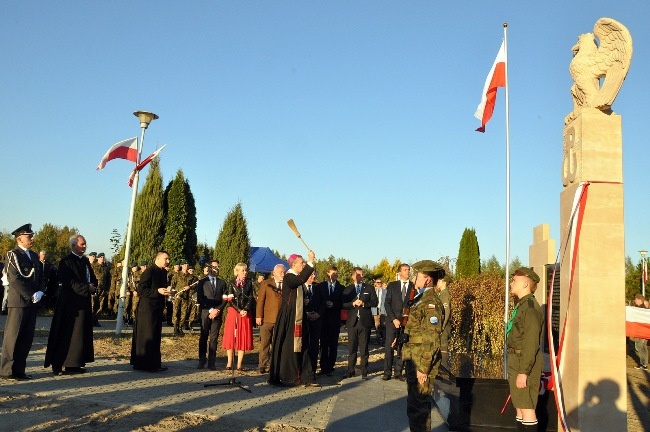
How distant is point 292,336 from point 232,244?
33.4ft

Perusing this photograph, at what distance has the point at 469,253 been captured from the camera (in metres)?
39.7

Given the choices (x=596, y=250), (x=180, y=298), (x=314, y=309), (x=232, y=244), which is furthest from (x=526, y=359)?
(x=232, y=244)

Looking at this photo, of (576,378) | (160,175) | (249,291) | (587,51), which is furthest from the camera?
(160,175)

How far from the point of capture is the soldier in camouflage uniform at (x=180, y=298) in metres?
17.6

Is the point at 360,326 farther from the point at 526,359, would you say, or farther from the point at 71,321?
the point at 526,359

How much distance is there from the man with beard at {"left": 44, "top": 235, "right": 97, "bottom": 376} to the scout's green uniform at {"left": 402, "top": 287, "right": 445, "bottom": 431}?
5918 mm

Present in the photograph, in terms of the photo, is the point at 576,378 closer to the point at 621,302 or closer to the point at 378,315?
the point at 621,302

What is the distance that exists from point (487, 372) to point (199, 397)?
4.06 metres

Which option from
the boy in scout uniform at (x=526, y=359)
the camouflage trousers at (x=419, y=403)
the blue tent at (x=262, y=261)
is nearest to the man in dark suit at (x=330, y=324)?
the camouflage trousers at (x=419, y=403)

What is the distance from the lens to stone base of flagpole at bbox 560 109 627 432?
22.6 ft

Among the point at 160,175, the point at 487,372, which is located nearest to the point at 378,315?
the point at 487,372

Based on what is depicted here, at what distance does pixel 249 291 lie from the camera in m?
11.5

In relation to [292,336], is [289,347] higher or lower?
lower

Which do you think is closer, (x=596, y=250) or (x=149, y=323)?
(x=596, y=250)
